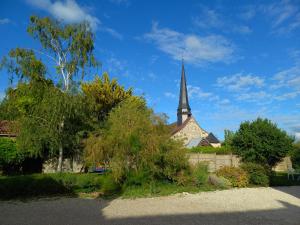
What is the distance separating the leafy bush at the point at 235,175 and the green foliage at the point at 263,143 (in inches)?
269

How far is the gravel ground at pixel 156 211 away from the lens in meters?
8.69

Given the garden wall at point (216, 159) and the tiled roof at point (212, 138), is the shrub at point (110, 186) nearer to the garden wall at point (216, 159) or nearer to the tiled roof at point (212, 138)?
the garden wall at point (216, 159)

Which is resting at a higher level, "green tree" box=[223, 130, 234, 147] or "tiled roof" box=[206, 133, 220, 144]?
"tiled roof" box=[206, 133, 220, 144]

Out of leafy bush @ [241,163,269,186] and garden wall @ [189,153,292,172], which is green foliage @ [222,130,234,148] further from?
leafy bush @ [241,163,269,186]

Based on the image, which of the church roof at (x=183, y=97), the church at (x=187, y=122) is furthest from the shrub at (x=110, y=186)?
the church roof at (x=183, y=97)

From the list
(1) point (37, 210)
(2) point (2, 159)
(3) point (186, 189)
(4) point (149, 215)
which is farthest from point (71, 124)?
(4) point (149, 215)

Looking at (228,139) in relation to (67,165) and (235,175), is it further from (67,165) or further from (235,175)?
(67,165)

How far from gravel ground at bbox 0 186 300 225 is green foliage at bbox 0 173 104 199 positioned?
3.39 feet

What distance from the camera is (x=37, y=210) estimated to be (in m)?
10.1

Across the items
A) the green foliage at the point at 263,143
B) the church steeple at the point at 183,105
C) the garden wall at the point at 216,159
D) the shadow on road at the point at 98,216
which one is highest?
the church steeple at the point at 183,105

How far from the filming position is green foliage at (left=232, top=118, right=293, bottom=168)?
24875 millimetres

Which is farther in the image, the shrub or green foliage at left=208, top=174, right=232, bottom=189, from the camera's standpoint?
green foliage at left=208, top=174, right=232, bottom=189

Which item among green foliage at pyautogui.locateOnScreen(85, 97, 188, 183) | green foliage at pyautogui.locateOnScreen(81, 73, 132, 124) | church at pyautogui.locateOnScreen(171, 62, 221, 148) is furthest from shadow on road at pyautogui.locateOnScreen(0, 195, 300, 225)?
church at pyautogui.locateOnScreen(171, 62, 221, 148)

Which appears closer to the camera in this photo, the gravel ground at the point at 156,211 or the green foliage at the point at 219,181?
the gravel ground at the point at 156,211
